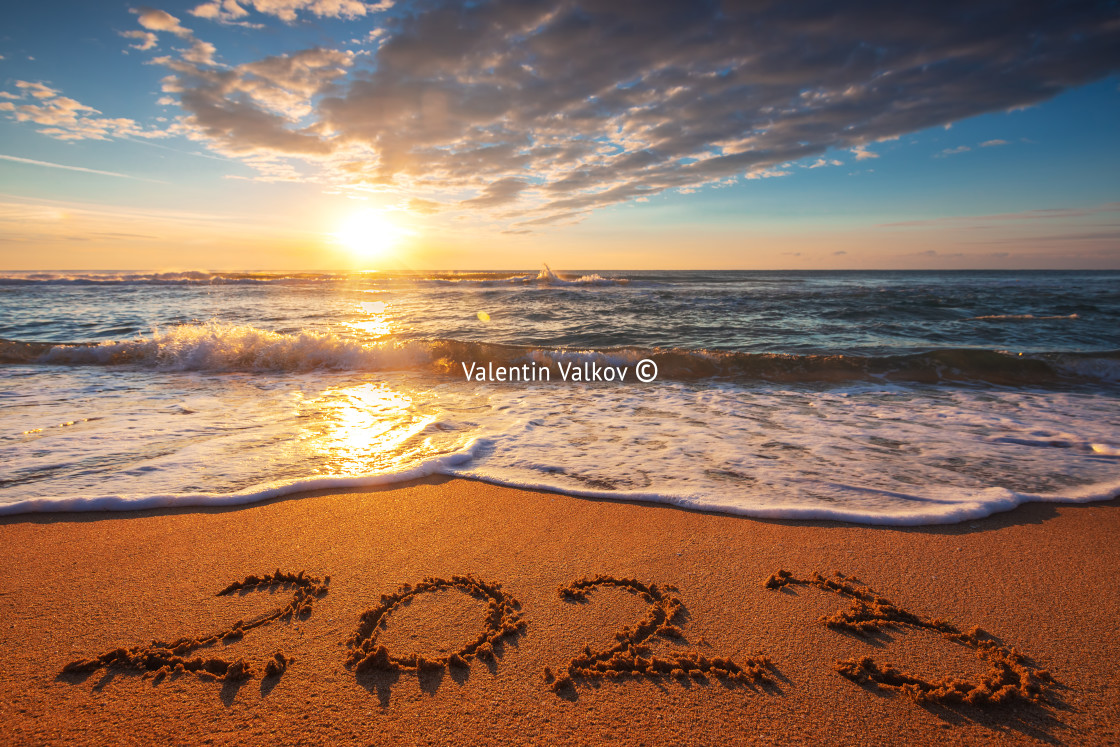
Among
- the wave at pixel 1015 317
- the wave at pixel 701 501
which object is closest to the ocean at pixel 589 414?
the wave at pixel 701 501

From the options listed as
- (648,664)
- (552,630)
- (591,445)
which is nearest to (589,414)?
(591,445)

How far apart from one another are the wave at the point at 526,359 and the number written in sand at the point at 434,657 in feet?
18.2

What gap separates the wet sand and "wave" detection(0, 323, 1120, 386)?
200 inches

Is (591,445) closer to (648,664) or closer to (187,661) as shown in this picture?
(648,664)

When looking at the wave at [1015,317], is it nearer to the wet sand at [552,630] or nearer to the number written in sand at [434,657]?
the wet sand at [552,630]

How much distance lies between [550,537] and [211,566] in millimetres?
1754

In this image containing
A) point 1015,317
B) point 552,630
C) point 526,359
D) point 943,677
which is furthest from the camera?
point 1015,317

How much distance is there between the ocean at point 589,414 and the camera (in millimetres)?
3381

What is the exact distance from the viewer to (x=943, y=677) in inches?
67.2

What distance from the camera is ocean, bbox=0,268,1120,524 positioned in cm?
338

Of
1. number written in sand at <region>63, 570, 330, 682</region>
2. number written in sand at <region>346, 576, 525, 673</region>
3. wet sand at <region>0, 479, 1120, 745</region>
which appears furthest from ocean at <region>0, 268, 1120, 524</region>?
number written in sand at <region>63, 570, 330, 682</region>

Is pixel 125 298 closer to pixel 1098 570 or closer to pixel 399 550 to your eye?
pixel 399 550

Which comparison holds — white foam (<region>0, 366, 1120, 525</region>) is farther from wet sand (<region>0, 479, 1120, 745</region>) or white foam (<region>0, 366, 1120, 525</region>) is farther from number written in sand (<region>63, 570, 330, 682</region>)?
number written in sand (<region>63, 570, 330, 682</region>)

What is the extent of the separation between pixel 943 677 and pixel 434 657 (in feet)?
6.14
